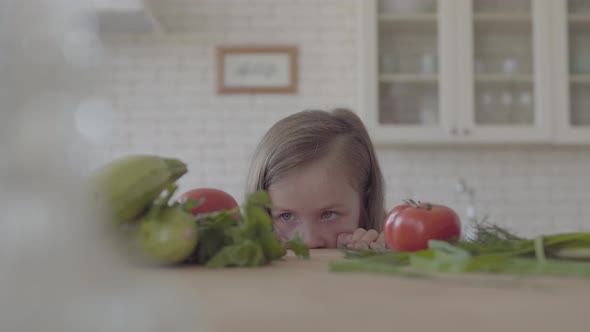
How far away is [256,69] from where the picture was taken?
329 cm

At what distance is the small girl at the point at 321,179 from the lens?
1.37 metres

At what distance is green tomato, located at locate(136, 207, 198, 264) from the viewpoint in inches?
18.4

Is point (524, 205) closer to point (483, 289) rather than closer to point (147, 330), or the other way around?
point (483, 289)

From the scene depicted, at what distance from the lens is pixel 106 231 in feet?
0.53

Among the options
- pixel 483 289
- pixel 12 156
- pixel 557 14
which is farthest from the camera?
pixel 557 14

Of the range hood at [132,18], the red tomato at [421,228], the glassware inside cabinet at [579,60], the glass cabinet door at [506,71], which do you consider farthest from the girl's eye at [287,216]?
the glassware inside cabinet at [579,60]

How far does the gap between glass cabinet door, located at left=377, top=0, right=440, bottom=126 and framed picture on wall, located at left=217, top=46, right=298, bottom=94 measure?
516 mm

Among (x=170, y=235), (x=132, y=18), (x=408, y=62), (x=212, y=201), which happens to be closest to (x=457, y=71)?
(x=408, y=62)

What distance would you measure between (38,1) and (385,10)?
3091 mm

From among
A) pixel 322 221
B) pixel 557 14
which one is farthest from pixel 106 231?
pixel 557 14

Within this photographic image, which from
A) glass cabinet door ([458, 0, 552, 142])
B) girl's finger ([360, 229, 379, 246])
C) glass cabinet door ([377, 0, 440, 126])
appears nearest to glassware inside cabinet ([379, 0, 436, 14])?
glass cabinet door ([377, 0, 440, 126])

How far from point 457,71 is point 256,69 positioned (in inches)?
41.6

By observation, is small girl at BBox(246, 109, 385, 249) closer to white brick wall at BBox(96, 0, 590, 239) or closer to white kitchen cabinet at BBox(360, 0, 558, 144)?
Answer: white kitchen cabinet at BBox(360, 0, 558, 144)

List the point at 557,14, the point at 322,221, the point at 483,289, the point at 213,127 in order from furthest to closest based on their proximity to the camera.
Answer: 1. the point at 213,127
2. the point at 557,14
3. the point at 322,221
4. the point at 483,289
